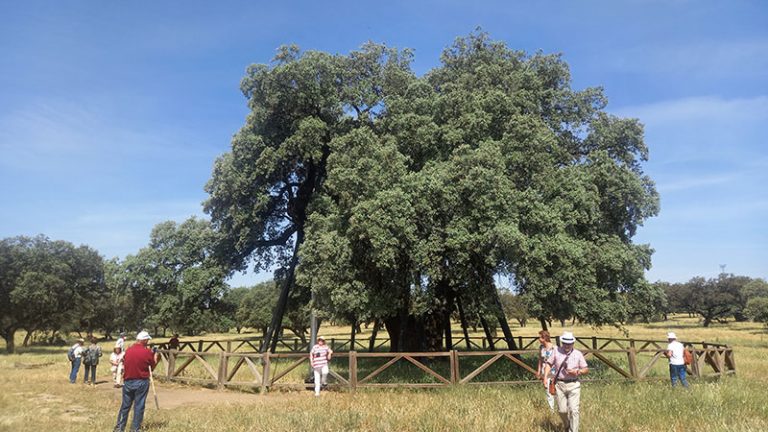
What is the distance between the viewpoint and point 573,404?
8.41 m

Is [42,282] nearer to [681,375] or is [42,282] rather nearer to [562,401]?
[562,401]

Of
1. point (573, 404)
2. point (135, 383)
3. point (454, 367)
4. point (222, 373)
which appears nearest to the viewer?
point (573, 404)

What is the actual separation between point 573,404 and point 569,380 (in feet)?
1.40

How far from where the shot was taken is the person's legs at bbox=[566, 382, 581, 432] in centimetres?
837

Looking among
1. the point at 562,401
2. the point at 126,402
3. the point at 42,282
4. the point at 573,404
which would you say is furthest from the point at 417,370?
the point at 42,282

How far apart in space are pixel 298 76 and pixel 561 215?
13724mm

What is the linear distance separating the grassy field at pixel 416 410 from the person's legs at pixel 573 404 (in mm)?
642

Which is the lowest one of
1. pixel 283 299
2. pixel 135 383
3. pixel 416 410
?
pixel 416 410

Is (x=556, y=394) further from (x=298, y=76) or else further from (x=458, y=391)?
(x=298, y=76)

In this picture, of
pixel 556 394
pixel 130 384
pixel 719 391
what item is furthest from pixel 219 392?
pixel 719 391

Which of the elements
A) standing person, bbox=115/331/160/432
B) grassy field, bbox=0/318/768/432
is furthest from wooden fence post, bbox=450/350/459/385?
standing person, bbox=115/331/160/432

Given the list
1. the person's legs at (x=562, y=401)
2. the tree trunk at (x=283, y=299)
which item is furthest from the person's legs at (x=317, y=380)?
the tree trunk at (x=283, y=299)

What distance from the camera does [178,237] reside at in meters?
26.1

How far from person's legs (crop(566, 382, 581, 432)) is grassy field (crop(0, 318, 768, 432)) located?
642mm
